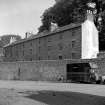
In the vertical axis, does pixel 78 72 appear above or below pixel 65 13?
below

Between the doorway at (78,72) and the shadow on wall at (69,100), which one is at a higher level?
the doorway at (78,72)

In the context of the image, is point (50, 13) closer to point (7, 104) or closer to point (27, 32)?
point (27, 32)

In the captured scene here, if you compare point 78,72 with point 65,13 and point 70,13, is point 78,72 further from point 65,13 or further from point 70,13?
point 65,13

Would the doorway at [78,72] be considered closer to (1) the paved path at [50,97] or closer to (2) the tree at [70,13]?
(1) the paved path at [50,97]

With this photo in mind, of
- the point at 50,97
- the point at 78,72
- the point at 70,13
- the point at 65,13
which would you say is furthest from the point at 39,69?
the point at 50,97

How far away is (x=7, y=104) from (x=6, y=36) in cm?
11240

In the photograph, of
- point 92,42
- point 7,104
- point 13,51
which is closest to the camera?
point 7,104

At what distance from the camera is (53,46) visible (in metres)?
58.0

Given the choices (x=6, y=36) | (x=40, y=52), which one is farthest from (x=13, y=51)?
(x=6, y=36)

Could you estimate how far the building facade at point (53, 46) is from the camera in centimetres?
5225

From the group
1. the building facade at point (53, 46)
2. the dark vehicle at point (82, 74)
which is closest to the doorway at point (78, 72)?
the dark vehicle at point (82, 74)

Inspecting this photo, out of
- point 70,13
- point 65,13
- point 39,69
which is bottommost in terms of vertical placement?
point 39,69

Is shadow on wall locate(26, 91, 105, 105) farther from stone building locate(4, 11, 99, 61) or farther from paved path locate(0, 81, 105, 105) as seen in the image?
stone building locate(4, 11, 99, 61)

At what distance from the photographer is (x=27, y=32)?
7275 cm
